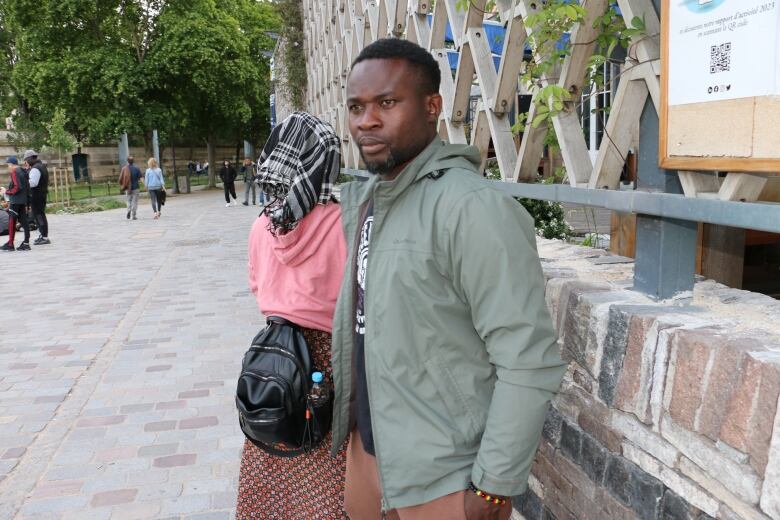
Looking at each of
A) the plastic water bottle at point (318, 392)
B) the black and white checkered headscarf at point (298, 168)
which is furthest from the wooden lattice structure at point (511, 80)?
the plastic water bottle at point (318, 392)

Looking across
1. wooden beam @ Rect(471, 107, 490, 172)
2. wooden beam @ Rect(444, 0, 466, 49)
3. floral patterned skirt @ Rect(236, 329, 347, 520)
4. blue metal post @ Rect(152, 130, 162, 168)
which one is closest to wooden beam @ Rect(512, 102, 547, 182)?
wooden beam @ Rect(471, 107, 490, 172)

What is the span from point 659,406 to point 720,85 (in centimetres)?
86

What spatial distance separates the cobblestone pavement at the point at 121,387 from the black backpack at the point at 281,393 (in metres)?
1.41

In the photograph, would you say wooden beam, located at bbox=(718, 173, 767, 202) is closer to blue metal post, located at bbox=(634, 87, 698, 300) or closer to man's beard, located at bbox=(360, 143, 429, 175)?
blue metal post, located at bbox=(634, 87, 698, 300)

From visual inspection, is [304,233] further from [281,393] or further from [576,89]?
[576,89]

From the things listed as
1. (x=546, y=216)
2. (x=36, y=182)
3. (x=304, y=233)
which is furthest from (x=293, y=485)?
(x=36, y=182)

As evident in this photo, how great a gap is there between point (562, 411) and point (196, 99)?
102 feet

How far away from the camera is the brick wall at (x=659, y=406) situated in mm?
1535

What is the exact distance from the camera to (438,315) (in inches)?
66.7

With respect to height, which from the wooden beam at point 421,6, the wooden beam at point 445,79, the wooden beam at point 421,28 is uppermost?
the wooden beam at point 421,6

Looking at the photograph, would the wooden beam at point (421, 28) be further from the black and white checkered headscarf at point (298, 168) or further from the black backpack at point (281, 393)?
the black backpack at point (281, 393)

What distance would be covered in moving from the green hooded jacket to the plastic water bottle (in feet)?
1.68

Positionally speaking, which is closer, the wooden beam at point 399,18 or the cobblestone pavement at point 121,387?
the cobblestone pavement at point 121,387

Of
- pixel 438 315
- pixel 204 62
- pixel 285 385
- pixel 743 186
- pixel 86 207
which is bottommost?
pixel 86 207
